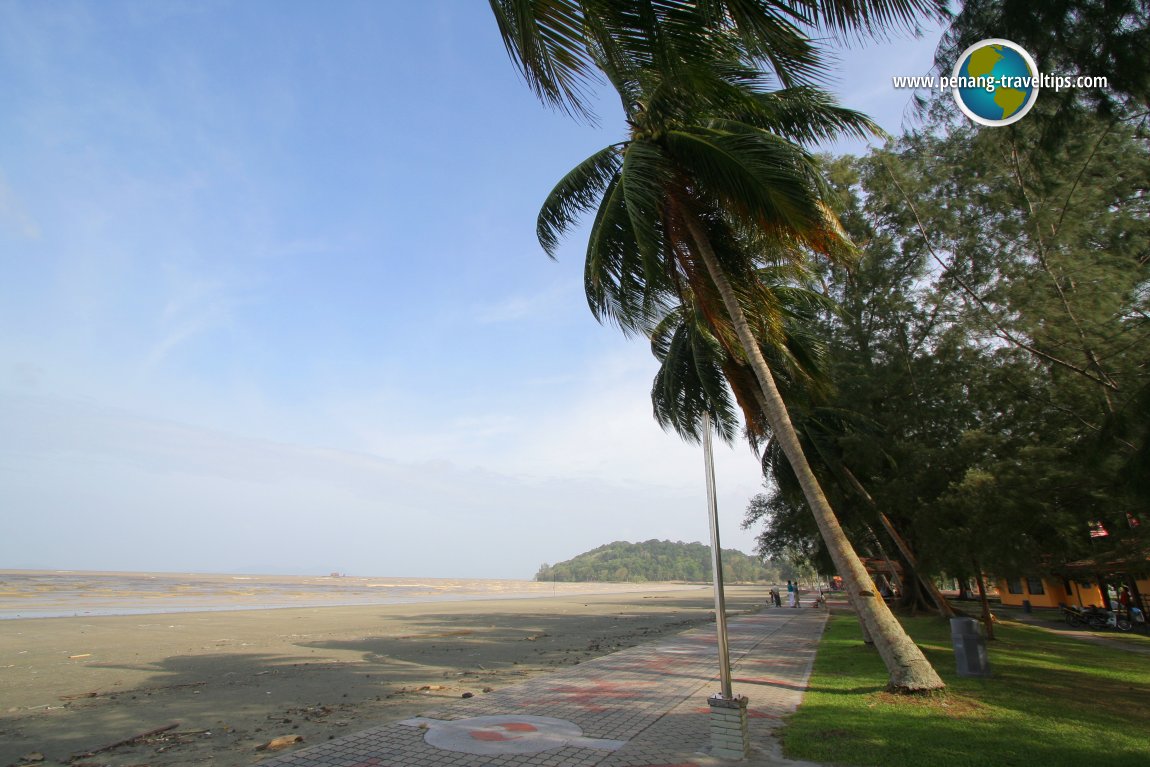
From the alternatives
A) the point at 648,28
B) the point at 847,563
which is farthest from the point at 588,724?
the point at 648,28

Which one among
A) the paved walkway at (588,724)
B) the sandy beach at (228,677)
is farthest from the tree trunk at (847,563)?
the sandy beach at (228,677)

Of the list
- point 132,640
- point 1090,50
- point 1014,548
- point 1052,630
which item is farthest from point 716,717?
point 1052,630

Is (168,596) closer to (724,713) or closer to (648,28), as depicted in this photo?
(724,713)

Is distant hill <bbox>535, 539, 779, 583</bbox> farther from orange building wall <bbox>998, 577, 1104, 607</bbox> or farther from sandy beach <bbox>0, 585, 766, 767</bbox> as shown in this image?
sandy beach <bbox>0, 585, 766, 767</bbox>

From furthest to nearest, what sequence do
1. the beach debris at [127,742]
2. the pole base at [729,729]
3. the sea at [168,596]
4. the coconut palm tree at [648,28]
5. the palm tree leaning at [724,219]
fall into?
the sea at [168,596]
the palm tree leaning at [724,219]
the beach debris at [127,742]
the pole base at [729,729]
the coconut palm tree at [648,28]

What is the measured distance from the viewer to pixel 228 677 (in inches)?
428

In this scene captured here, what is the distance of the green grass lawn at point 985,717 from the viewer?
5.73 m

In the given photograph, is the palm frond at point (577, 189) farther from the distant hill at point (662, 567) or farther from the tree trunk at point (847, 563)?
the distant hill at point (662, 567)

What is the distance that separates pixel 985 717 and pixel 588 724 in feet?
15.2

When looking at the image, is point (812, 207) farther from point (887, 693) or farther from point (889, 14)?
point (887, 693)

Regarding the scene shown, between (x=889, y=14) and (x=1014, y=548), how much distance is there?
10.7 metres

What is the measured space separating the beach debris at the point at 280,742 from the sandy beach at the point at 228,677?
0.12 m

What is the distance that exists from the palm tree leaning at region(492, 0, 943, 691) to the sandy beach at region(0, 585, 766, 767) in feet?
19.6

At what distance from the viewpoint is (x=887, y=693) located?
8430 mm
